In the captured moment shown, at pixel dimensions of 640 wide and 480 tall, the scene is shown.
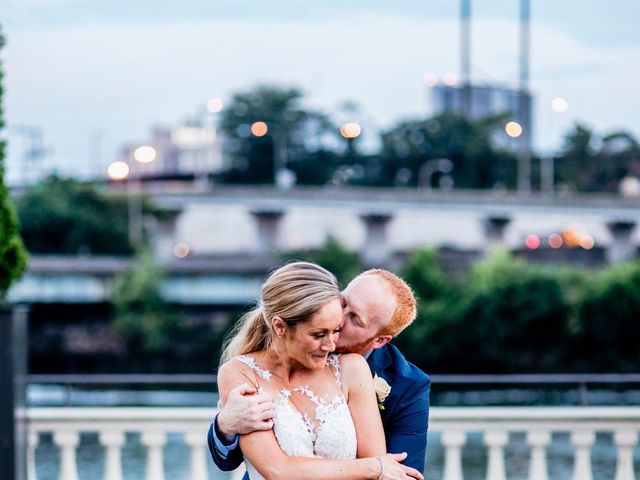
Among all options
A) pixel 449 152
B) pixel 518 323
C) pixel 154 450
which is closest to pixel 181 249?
pixel 449 152

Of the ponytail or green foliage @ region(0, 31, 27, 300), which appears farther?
green foliage @ region(0, 31, 27, 300)

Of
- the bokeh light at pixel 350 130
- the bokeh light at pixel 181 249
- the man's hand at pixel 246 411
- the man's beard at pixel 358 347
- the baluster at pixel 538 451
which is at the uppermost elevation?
the man's beard at pixel 358 347

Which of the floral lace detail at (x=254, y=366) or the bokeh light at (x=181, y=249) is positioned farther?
the bokeh light at (x=181, y=249)

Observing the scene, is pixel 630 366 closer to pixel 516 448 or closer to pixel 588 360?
pixel 588 360

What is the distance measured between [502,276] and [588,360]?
4374mm

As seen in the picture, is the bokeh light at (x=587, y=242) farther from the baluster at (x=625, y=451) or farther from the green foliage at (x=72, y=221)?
the baluster at (x=625, y=451)

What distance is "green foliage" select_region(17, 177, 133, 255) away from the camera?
6141cm

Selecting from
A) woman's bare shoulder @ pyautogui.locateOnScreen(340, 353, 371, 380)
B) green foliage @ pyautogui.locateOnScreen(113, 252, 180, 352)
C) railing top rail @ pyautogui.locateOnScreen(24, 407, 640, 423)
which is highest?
woman's bare shoulder @ pyautogui.locateOnScreen(340, 353, 371, 380)

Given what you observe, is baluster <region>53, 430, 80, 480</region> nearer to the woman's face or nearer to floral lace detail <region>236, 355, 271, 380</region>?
floral lace detail <region>236, 355, 271, 380</region>

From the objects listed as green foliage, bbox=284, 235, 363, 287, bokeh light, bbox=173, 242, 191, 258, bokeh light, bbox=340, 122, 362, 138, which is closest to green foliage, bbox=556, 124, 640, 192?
bokeh light, bbox=340, 122, 362, 138

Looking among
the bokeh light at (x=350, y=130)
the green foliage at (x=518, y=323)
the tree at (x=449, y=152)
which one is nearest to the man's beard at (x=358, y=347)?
the green foliage at (x=518, y=323)

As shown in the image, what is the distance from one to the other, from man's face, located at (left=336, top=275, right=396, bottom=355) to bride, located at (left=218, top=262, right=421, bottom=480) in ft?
0.19

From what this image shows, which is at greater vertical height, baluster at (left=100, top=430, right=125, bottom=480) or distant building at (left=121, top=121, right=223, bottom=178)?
baluster at (left=100, top=430, right=125, bottom=480)

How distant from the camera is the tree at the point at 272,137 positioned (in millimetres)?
78750
